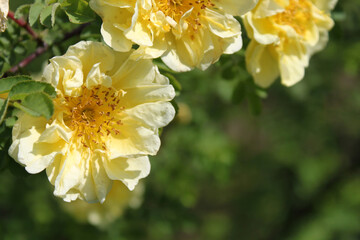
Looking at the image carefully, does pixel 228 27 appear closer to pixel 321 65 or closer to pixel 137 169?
pixel 137 169

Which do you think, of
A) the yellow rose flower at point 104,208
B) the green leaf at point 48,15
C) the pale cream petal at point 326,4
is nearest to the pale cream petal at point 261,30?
the pale cream petal at point 326,4

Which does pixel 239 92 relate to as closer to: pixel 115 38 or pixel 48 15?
pixel 115 38

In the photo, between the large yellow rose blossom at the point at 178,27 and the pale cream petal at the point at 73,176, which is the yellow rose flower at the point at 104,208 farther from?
the large yellow rose blossom at the point at 178,27

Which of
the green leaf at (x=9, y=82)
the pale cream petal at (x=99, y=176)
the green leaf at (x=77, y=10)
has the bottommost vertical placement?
the pale cream petal at (x=99, y=176)

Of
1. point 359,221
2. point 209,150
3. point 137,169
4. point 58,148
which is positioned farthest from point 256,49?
point 359,221

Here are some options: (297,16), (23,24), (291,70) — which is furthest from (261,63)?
(23,24)
